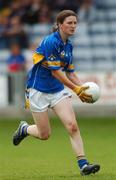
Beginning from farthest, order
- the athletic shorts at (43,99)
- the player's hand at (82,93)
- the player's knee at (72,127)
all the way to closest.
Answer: the athletic shorts at (43,99), the player's knee at (72,127), the player's hand at (82,93)

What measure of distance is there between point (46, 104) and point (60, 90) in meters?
0.29

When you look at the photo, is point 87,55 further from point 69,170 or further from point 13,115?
point 69,170

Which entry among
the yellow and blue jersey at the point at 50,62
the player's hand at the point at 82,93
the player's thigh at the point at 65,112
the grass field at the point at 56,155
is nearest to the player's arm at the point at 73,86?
the player's hand at the point at 82,93

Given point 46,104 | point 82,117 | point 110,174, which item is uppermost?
point 46,104

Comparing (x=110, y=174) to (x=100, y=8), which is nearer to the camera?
(x=110, y=174)

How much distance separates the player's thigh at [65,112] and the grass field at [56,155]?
74 centimetres

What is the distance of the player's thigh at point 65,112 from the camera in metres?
11.8

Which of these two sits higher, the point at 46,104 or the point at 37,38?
the point at 46,104

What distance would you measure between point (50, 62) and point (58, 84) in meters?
0.49

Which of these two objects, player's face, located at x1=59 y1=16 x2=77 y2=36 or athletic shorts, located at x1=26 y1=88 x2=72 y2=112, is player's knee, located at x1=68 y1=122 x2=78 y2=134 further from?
player's face, located at x1=59 y1=16 x2=77 y2=36

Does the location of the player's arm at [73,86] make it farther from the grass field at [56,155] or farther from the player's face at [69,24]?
the grass field at [56,155]

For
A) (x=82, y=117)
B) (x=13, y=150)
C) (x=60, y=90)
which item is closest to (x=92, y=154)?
(x=13, y=150)

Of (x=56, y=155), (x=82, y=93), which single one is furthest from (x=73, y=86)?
(x=56, y=155)

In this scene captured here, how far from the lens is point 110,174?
1183 centimetres
